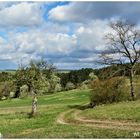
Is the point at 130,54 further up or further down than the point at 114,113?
further up

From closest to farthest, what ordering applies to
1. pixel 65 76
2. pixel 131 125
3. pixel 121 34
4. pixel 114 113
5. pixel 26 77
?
pixel 131 125
pixel 114 113
pixel 26 77
pixel 121 34
pixel 65 76

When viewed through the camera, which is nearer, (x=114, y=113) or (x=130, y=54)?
(x=114, y=113)

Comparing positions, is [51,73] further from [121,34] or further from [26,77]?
[121,34]

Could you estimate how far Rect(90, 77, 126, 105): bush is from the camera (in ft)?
214

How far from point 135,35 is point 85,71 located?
374ft

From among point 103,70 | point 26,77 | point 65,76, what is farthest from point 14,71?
point 65,76

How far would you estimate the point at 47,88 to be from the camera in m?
62.6

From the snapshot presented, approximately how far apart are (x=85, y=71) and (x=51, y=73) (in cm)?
11654

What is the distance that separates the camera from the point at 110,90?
65.8m

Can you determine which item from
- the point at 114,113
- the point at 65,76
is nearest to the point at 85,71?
the point at 65,76

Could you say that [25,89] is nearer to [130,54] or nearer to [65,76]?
[130,54]

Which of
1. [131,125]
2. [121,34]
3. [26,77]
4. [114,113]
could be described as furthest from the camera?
[121,34]

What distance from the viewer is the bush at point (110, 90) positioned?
65.1 meters

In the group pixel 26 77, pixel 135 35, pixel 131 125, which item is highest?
pixel 135 35
